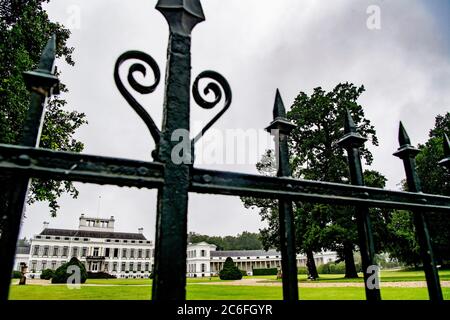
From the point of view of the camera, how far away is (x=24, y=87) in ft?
35.5

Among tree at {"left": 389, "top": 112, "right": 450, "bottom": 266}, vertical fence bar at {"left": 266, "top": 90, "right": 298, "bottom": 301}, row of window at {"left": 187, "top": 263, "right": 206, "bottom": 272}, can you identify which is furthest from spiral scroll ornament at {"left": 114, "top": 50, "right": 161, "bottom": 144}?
row of window at {"left": 187, "top": 263, "right": 206, "bottom": 272}

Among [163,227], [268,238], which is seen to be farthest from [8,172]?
[268,238]

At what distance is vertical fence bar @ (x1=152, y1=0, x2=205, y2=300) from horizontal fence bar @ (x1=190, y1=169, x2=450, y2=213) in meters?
0.08

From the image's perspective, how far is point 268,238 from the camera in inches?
1088

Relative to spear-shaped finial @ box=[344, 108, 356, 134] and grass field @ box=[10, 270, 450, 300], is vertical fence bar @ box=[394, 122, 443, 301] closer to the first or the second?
spear-shaped finial @ box=[344, 108, 356, 134]

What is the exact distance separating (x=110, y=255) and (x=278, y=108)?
7674cm

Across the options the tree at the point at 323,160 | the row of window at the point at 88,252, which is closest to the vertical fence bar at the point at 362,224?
the tree at the point at 323,160

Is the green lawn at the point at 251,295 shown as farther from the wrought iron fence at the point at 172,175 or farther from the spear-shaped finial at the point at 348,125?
the wrought iron fence at the point at 172,175

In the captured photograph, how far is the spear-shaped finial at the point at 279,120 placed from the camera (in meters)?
1.48

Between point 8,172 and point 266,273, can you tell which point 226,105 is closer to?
point 8,172

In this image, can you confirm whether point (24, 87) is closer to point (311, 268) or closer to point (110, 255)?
point (311, 268)

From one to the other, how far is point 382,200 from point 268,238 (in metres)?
27.3

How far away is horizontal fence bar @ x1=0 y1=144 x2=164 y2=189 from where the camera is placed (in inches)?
38.4

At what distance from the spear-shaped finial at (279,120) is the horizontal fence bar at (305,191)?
30 cm
